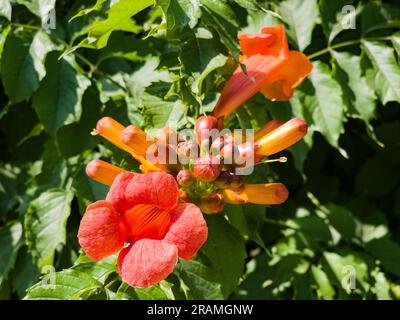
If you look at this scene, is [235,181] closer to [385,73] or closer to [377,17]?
[385,73]

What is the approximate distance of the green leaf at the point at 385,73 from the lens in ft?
10.5

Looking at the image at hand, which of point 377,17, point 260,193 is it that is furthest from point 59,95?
point 377,17

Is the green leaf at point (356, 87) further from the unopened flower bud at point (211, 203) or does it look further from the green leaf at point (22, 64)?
the green leaf at point (22, 64)

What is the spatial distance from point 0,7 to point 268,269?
2330 millimetres

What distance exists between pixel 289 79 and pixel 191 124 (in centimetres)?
54

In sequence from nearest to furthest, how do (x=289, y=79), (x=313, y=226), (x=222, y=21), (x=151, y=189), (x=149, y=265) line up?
1. (x=149, y=265)
2. (x=151, y=189)
3. (x=222, y=21)
4. (x=289, y=79)
5. (x=313, y=226)

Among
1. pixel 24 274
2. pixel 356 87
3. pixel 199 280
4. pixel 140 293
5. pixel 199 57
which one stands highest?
pixel 199 57

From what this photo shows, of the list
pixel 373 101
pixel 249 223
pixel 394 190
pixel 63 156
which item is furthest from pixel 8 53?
pixel 394 190

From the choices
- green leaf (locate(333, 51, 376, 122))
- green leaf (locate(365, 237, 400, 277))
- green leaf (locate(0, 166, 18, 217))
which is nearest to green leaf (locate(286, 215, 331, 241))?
green leaf (locate(365, 237, 400, 277))

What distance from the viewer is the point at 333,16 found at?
11.2 feet

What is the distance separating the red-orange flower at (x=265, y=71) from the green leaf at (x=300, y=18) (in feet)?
1.45

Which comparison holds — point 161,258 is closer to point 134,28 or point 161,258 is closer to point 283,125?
point 283,125

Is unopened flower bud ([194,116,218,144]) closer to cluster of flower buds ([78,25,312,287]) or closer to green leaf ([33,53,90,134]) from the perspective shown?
cluster of flower buds ([78,25,312,287])

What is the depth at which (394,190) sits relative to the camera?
439 centimetres
